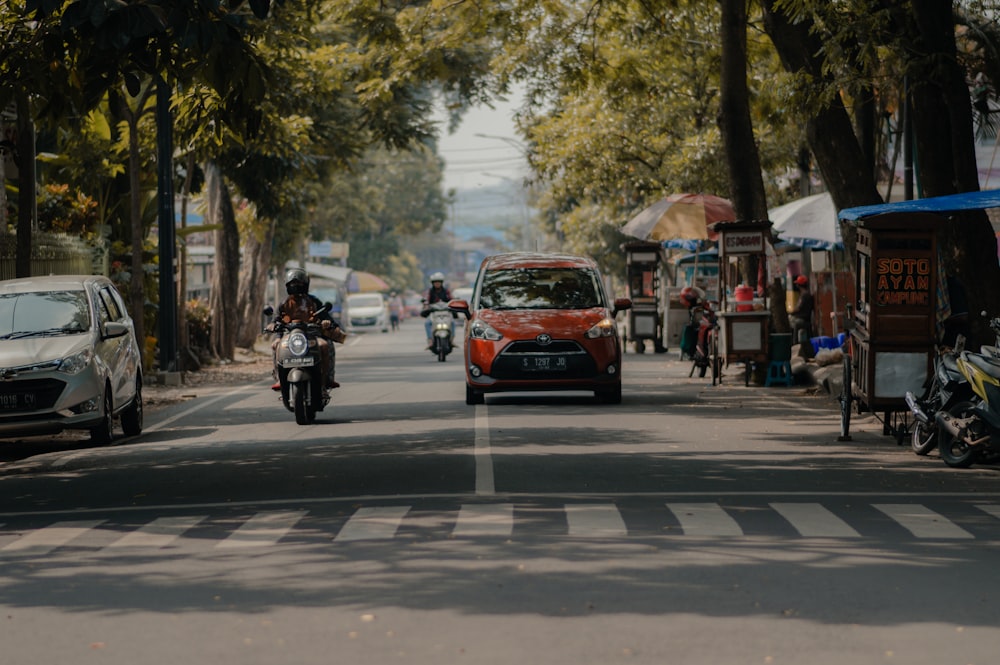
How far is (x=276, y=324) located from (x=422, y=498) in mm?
7371

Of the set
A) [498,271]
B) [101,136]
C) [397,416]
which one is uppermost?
[101,136]

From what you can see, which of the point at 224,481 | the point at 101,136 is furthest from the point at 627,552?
the point at 101,136

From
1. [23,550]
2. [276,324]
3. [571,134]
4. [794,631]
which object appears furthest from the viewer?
[571,134]

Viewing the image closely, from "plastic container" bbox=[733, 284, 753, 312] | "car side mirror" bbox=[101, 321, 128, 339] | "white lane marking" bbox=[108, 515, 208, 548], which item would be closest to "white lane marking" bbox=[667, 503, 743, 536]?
"white lane marking" bbox=[108, 515, 208, 548]

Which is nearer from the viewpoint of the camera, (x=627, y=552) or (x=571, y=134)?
(x=627, y=552)

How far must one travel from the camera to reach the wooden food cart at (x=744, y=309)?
24531 millimetres

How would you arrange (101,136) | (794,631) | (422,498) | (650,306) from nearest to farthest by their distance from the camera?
1. (794,631)
2. (422,498)
3. (101,136)
4. (650,306)

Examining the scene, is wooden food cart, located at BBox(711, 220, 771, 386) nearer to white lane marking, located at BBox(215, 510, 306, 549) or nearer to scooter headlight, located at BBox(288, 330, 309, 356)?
scooter headlight, located at BBox(288, 330, 309, 356)

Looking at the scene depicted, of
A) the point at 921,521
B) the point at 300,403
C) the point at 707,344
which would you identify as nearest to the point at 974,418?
the point at 921,521

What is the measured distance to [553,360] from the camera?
2086 centimetres

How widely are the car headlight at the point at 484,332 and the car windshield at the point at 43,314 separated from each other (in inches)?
201

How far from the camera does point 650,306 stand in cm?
4000

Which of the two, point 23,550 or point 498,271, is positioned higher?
point 498,271

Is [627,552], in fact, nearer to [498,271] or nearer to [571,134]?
[498,271]
